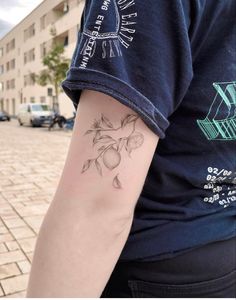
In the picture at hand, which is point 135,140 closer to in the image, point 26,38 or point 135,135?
point 135,135

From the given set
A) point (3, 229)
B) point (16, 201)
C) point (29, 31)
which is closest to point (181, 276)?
point (3, 229)

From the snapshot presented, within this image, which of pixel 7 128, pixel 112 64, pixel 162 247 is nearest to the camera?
pixel 112 64

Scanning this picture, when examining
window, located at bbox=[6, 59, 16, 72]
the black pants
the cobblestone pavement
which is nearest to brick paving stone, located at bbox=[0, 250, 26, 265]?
the cobblestone pavement

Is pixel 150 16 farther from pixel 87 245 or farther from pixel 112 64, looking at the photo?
pixel 87 245

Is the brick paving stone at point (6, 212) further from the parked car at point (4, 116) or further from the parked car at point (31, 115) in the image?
the parked car at point (31, 115)

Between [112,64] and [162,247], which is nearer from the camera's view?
→ [112,64]

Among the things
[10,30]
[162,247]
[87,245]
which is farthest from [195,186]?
[10,30]

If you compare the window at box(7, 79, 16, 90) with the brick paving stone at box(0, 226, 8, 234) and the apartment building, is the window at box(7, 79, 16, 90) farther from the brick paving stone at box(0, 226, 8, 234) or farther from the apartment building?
→ the brick paving stone at box(0, 226, 8, 234)

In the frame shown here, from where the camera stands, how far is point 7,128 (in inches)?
34.7

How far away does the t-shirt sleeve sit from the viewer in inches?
18.0

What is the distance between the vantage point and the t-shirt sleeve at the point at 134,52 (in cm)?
46

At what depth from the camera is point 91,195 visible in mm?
482

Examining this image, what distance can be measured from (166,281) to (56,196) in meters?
0.27

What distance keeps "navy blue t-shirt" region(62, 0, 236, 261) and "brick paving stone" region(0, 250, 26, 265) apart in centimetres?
33
